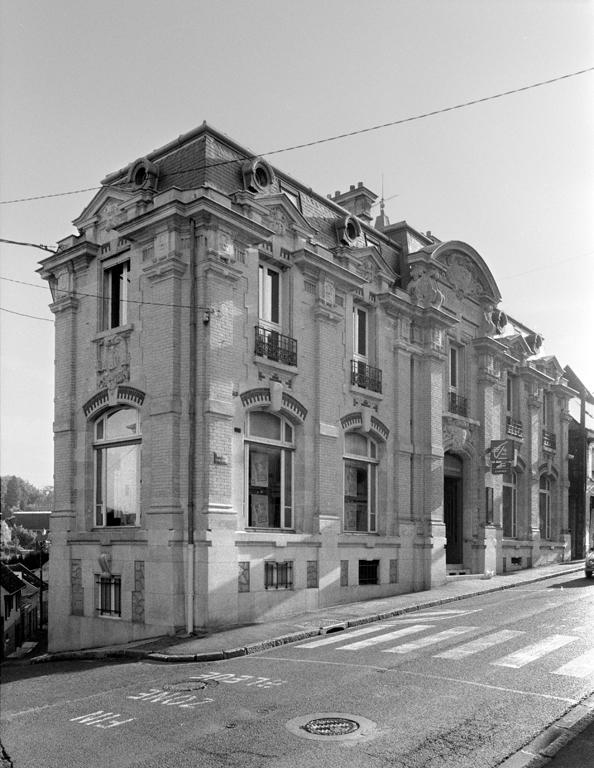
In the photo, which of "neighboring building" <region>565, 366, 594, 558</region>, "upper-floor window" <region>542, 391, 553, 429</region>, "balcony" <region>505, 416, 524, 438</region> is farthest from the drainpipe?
"neighboring building" <region>565, 366, 594, 558</region>

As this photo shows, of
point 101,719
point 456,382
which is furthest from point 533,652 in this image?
point 456,382

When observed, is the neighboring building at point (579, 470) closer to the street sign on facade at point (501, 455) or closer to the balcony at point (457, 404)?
the street sign on facade at point (501, 455)

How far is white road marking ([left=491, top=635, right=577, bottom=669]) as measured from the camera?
39.9 feet

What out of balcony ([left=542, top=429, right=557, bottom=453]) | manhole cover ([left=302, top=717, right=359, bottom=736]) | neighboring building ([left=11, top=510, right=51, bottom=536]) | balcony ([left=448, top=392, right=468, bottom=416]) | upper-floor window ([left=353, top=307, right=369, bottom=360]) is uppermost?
upper-floor window ([left=353, top=307, right=369, bottom=360])

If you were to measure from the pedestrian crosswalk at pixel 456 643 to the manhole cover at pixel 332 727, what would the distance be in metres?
3.66

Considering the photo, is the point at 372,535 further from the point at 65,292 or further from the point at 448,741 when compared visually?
the point at 448,741

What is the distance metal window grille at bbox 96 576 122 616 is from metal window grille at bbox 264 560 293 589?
3406mm

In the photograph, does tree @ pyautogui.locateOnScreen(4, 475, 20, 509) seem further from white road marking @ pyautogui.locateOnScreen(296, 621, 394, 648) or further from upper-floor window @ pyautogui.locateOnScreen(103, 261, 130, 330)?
white road marking @ pyautogui.locateOnScreen(296, 621, 394, 648)

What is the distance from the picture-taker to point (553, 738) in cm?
838

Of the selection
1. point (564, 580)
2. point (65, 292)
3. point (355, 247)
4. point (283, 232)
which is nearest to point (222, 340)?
point (283, 232)

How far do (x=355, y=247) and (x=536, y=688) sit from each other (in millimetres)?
15003

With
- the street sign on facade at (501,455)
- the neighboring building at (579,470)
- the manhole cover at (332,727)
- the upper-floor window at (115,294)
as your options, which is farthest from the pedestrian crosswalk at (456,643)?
the neighboring building at (579,470)

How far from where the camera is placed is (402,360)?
2467 centimetres

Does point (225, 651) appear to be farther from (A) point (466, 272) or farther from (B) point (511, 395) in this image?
(B) point (511, 395)
